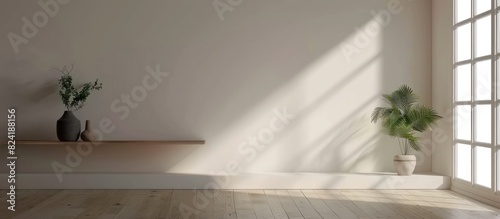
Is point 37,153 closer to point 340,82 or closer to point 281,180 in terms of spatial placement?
point 281,180

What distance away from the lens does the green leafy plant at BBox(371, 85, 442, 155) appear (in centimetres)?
611

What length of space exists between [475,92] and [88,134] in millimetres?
3583

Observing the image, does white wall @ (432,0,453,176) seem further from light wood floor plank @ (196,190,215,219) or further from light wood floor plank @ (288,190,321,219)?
light wood floor plank @ (196,190,215,219)

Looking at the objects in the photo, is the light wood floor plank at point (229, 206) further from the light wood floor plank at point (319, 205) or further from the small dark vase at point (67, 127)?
the small dark vase at point (67, 127)

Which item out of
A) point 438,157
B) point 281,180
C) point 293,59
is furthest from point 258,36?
point 438,157

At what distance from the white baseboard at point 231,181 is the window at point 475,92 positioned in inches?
18.8

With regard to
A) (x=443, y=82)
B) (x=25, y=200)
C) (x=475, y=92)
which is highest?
(x=443, y=82)

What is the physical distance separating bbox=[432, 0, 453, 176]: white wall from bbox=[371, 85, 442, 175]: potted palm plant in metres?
0.13

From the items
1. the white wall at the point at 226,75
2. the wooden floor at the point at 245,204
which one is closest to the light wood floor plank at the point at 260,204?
the wooden floor at the point at 245,204

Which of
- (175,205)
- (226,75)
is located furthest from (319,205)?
(226,75)

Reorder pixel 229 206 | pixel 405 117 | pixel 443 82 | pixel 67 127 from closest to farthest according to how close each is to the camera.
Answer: pixel 229 206 → pixel 67 127 → pixel 405 117 → pixel 443 82

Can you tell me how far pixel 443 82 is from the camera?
20.8ft

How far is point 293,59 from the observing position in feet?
21.4

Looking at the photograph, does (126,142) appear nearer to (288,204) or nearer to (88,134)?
(88,134)
